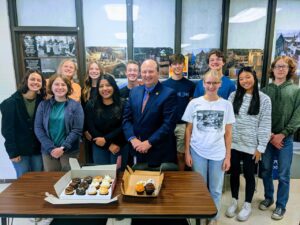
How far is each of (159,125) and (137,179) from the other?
2.14ft

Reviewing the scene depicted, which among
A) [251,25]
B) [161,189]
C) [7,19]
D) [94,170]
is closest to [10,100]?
[94,170]

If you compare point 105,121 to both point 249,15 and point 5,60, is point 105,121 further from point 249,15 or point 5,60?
point 249,15

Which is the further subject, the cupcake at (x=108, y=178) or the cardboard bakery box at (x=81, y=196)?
the cupcake at (x=108, y=178)

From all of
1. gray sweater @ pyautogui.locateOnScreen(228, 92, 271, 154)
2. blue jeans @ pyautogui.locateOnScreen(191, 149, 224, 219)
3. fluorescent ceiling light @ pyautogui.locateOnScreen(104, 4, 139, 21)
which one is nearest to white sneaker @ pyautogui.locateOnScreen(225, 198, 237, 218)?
blue jeans @ pyautogui.locateOnScreen(191, 149, 224, 219)

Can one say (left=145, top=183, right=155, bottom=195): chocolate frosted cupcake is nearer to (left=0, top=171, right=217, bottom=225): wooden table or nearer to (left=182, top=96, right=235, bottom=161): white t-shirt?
(left=0, top=171, right=217, bottom=225): wooden table

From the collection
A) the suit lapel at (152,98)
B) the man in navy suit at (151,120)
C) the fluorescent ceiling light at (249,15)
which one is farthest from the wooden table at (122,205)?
the fluorescent ceiling light at (249,15)

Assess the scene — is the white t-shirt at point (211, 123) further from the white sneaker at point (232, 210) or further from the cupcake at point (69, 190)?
the cupcake at point (69, 190)

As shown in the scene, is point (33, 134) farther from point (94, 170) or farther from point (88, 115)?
point (94, 170)

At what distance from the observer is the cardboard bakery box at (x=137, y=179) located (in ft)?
4.69

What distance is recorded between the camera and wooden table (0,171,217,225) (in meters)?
1.28

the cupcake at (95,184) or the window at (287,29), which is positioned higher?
the window at (287,29)

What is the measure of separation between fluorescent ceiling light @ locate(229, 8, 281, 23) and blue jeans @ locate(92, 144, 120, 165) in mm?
2367

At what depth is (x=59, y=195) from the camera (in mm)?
1410

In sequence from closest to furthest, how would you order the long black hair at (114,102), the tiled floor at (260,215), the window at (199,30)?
1. the long black hair at (114,102)
2. the tiled floor at (260,215)
3. the window at (199,30)
